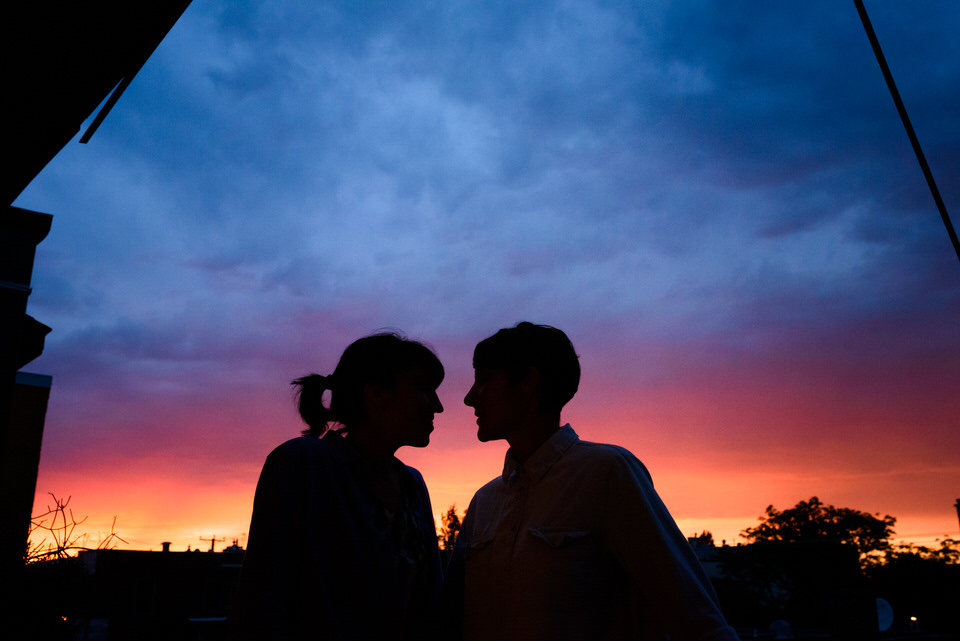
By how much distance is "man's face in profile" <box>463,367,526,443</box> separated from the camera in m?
2.34

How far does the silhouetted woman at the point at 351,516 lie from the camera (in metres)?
1.68

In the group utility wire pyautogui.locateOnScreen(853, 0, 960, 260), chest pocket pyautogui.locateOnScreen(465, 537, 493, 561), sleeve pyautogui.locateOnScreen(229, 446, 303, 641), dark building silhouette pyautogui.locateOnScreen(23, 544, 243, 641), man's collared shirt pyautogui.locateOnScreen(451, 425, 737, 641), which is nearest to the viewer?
sleeve pyautogui.locateOnScreen(229, 446, 303, 641)

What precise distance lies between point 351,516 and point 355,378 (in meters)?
0.50

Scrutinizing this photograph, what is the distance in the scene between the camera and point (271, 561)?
1668 millimetres

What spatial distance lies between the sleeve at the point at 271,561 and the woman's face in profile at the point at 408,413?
1.40 ft

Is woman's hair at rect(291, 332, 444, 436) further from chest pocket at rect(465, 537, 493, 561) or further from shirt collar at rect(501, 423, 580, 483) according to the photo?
chest pocket at rect(465, 537, 493, 561)

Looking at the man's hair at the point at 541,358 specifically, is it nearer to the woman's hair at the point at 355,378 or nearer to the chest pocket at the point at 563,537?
the woman's hair at the point at 355,378

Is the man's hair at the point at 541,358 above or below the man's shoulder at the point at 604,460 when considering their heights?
above

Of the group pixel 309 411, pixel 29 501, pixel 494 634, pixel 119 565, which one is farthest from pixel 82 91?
pixel 119 565

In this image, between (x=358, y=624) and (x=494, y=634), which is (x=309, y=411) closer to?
(x=358, y=624)

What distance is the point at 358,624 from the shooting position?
5.77ft

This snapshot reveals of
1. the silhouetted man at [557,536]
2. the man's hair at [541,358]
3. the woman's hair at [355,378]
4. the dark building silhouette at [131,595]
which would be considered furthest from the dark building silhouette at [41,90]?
the man's hair at [541,358]

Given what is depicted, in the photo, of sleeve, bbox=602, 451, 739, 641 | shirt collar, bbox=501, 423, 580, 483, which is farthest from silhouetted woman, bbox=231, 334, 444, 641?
sleeve, bbox=602, 451, 739, 641

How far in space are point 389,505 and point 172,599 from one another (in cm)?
3671
